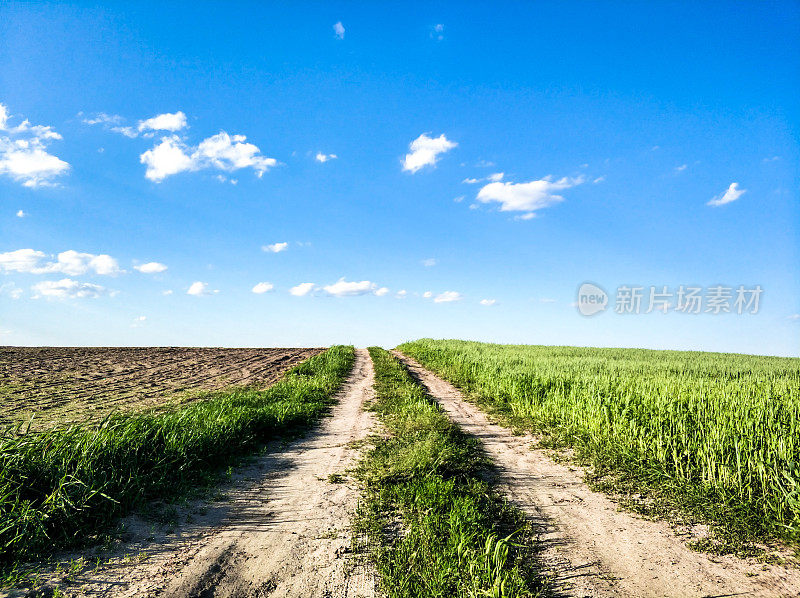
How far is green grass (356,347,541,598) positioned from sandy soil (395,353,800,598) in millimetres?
356

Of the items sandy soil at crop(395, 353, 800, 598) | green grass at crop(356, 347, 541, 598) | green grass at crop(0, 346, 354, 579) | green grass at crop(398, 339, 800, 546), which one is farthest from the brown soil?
green grass at crop(398, 339, 800, 546)

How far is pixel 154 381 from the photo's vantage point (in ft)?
57.4

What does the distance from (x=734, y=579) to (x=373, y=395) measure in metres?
11.2

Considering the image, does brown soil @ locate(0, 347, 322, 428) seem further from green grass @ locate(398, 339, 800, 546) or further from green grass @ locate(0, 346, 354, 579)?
green grass @ locate(398, 339, 800, 546)

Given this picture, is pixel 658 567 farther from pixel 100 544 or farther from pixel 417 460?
pixel 100 544

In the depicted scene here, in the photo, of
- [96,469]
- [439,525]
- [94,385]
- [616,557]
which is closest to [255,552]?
[439,525]

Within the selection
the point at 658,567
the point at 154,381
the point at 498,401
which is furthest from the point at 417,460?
the point at 154,381

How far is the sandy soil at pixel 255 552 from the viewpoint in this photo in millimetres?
3709

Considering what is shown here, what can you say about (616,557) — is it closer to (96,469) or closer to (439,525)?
(439,525)

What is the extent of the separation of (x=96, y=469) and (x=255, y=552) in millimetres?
2527

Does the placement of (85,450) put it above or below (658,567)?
above

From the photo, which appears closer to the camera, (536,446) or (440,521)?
(440,521)

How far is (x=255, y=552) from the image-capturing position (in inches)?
169

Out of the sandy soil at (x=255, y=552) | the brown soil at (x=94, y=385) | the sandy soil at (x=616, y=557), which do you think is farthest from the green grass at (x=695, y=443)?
the brown soil at (x=94, y=385)
